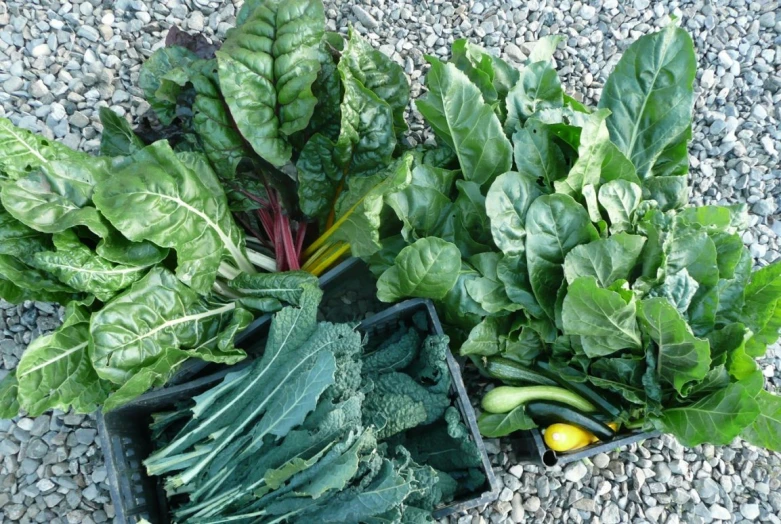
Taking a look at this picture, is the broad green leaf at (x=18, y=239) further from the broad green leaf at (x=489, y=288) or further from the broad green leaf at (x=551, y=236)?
the broad green leaf at (x=551, y=236)

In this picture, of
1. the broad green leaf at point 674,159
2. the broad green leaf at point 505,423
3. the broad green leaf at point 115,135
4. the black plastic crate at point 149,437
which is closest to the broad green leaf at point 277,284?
the black plastic crate at point 149,437

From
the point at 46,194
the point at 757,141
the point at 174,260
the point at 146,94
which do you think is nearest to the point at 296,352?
the point at 174,260

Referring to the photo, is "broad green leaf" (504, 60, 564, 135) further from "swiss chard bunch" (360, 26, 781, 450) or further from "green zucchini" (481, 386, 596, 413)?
"green zucchini" (481, 386, 596, 413)

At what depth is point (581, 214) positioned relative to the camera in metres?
1.44

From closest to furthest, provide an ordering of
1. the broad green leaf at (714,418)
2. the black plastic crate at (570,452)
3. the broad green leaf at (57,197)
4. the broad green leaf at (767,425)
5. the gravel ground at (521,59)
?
1. the broad green leaf at (57,197)
2. the broad green leaf at (714,418)
3. the broad green leaf at (767,425)
4. the black plastic crate at (570,452)
5. the gravel ground at (521,59)

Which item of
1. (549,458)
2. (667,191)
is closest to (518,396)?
(549,458)

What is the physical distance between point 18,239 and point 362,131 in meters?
0.75

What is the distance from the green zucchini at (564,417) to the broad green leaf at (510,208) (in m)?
0.38

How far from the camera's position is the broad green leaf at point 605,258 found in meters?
1.41

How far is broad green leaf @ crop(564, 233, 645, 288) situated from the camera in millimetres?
1405

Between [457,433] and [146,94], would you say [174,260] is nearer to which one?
[146,94]

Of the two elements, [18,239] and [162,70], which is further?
[162,70]

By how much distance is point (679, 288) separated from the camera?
141 cm

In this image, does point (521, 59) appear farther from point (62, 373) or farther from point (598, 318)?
point (62, 373)
